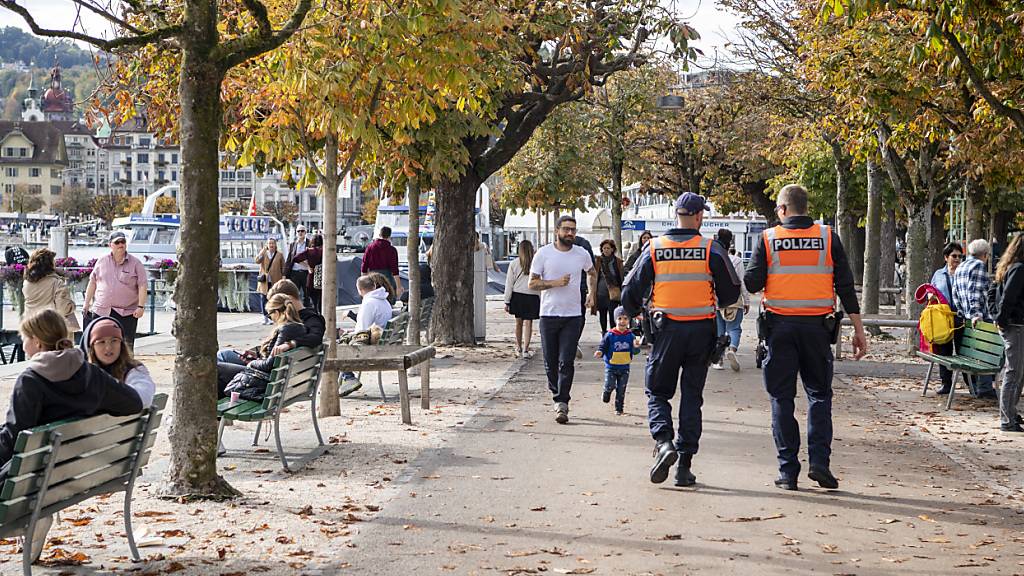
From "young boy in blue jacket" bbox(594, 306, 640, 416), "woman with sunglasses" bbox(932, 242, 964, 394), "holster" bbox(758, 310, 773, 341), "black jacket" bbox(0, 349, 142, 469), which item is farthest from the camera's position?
"woman with sunglasses" bbox(932, 242, 964, 394)

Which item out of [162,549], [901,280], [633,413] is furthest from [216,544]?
[901,280]

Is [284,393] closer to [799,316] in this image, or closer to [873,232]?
[799,316]

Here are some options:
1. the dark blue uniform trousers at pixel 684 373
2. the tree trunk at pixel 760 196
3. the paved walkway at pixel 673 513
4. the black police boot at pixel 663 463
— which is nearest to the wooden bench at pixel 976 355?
the paved walkway at pixel 673 513

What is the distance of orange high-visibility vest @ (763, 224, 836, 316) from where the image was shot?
27.0 ft

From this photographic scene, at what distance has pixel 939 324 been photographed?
1334 centimetres

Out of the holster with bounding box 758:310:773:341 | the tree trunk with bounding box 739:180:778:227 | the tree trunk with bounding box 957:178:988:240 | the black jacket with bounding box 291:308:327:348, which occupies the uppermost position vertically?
the tree trunk with bounding box 739:180:778:227

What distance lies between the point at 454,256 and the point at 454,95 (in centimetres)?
694

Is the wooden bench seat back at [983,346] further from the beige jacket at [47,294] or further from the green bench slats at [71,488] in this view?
the beige jacket at [47,294]

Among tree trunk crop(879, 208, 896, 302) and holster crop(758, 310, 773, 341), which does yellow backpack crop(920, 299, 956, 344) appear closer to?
holster crop(758, 310, 773, 341)

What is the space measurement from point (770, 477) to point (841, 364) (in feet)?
32.1

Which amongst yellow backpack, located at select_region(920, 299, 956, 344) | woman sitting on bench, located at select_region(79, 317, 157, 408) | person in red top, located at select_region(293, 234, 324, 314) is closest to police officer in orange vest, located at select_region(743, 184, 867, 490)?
woman sitting on bench, located at select_region(79, 317, 157, 408)

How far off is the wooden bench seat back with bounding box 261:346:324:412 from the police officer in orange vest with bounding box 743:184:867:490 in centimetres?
317

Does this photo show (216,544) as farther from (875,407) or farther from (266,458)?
(875,407)

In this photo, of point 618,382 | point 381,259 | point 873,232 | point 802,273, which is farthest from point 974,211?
point 802,273
